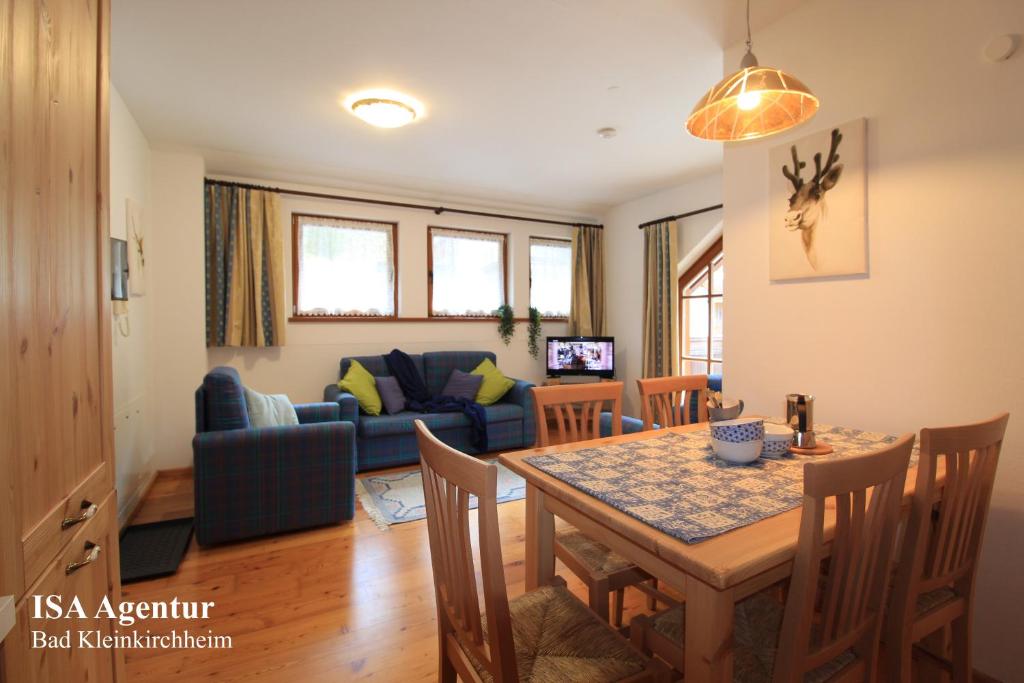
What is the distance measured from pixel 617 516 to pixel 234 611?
191 cm

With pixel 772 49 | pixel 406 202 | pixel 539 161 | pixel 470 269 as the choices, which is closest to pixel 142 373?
pixel 406 202

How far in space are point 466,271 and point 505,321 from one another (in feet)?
2.37

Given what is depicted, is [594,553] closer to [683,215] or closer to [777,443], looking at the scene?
[777,443]

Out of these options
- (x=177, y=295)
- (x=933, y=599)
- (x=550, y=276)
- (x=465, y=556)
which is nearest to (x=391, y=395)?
(x=177, y=295)

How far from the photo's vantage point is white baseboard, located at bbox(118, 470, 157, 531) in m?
2.86

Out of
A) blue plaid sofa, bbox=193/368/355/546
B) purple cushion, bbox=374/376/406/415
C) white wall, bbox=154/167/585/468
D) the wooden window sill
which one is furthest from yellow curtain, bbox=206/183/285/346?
blue plaid sofa, bbox=193/368/355/546

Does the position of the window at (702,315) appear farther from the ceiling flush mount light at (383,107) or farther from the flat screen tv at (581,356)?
the ceiling flush mount light at (383,107)

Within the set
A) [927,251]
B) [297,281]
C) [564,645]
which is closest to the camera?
[564,645]

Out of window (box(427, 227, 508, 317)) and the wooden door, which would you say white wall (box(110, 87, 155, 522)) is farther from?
window (box(427, 227, 508, 317))

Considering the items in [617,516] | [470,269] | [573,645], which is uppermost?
[470,269]

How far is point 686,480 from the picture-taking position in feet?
4.29

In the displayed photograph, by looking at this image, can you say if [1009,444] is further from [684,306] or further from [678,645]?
[684,306]

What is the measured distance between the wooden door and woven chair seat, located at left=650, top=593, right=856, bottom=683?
1274 millimetres

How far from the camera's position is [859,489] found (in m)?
0.92
